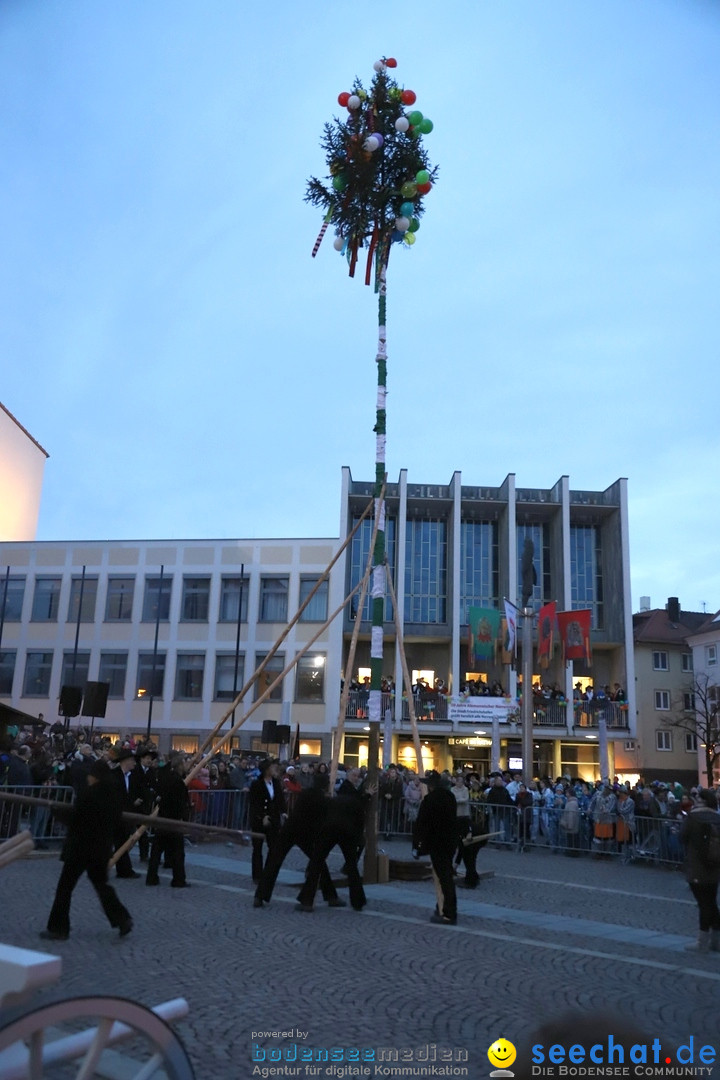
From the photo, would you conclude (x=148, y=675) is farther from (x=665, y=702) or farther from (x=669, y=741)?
(x=665, y=702)

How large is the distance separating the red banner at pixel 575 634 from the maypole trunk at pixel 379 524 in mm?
16711

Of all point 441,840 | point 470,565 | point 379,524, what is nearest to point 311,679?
point 470,565

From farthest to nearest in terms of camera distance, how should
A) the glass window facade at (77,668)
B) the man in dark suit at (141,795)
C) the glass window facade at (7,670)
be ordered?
1. the glass window facade at (7,670)
2. the glass window facade at (77,668)
3. the man in dark suit at (141,795)

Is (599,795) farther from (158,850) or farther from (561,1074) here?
(561,1074)

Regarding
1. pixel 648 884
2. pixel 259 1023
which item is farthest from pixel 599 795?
pixel 259 1023

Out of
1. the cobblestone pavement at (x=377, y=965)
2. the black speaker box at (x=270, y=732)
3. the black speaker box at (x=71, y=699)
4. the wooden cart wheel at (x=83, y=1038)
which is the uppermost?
the black speaker box at (x=71, y=699)

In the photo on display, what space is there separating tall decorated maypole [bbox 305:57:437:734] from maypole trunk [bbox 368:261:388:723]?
1 centimetres

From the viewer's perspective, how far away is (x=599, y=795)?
2011cm

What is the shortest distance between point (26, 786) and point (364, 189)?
10.9 metres

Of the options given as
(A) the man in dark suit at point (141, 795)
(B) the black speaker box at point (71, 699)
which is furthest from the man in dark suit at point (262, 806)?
(B) the black speaker box at point (71, 699)

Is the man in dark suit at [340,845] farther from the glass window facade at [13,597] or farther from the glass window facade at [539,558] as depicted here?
the glass window facade at [13,597]

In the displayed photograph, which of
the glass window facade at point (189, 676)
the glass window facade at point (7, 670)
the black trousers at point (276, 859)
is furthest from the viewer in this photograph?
the glass window facade at point (7, 670)

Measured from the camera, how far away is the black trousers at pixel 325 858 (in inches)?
412

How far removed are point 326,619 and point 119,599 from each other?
33.3 ft
